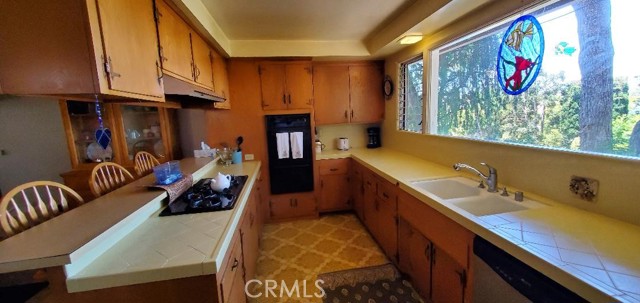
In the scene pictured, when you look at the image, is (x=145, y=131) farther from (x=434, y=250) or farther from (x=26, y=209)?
(x=434, y=250)

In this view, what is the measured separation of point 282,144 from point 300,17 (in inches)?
56.5

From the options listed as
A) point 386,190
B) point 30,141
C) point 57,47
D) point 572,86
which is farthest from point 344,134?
point 30,141

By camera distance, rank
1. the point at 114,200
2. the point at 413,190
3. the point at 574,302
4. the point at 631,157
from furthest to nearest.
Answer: the point at 413,190 < the point at 114,200 < the point at 631,157 < the point at 574,302

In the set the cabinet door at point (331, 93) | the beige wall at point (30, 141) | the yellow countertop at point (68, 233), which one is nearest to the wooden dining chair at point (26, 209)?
the yellow countertop at point (68, 233)

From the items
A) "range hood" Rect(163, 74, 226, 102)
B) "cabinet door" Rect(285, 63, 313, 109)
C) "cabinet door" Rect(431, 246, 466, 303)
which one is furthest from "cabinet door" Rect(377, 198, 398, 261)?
"range hood" Rect(163, 74, 226, 102)

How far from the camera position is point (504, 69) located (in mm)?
1609

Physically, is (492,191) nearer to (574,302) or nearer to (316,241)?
(574,302)

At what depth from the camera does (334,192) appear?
10.8ft

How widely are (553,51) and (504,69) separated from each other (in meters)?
0.26

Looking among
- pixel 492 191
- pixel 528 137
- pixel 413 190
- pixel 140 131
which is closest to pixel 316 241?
pixel 413 190

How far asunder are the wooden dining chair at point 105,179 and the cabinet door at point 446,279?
222 centimetres

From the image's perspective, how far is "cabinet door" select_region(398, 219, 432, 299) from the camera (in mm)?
1665

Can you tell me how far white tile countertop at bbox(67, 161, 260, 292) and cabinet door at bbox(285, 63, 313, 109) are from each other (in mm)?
2001

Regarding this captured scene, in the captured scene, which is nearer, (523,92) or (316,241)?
(523,92)
